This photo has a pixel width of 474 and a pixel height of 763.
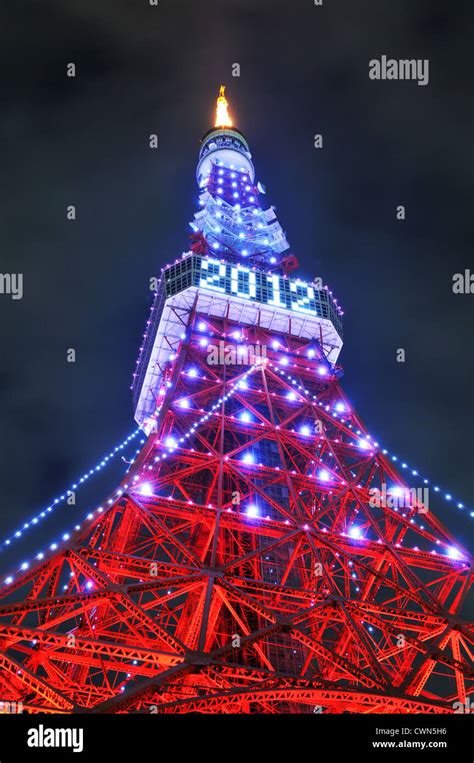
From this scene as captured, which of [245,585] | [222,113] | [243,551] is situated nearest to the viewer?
[245,585]

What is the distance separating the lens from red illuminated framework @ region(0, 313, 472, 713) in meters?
13.2

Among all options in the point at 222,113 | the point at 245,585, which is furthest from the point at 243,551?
the point at 222,113

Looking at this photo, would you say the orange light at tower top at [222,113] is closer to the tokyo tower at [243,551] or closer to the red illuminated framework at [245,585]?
the tokyo tower at [243,551]

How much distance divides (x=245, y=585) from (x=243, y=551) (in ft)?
29.2

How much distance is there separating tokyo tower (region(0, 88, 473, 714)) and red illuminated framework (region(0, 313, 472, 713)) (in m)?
0.07

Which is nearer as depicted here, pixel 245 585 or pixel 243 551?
pixel 245 585

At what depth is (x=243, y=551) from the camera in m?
24.8

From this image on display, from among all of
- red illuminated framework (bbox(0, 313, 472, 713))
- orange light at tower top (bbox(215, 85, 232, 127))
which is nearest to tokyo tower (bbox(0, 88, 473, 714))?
red illuminated framework (bbox(0, 313, 472, 713))

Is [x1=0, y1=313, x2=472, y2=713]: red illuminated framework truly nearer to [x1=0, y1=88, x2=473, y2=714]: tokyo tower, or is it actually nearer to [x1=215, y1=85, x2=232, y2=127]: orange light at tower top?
[x1=0, y1=88, x2=473, y2=714]: tokyo tower

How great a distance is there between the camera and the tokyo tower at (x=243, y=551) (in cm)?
1359

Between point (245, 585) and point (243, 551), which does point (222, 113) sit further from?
point (245, 585)

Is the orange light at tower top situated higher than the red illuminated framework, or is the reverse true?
the orange light at tower top

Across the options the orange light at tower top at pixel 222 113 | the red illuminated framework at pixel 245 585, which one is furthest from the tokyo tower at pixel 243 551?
the orange light at tower top at pixel 222 113

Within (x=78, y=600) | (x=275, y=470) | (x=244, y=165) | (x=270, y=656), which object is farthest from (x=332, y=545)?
(x=244, y=165)
